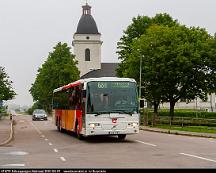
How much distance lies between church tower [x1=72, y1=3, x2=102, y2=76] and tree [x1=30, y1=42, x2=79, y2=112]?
31240 millimetres

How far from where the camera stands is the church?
423 feet

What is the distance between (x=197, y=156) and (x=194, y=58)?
35693 mm

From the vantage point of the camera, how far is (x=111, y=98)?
25891mm

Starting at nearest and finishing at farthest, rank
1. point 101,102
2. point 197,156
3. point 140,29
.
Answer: point 197,156 < point 101,102 < point 140,29

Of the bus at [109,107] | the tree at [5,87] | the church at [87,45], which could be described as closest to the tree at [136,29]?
the tree at [5,87]

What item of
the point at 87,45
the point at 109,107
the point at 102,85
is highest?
the point at 87,45

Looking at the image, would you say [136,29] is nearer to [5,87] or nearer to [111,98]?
[5,87]

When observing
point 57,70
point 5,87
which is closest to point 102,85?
point 5,87

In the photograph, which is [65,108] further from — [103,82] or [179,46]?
[179,46]

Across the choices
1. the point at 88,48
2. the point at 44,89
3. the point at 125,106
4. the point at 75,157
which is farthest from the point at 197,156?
the point at 88,48

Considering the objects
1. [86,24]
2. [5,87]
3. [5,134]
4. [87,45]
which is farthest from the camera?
[86,24]

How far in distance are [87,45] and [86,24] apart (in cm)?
524

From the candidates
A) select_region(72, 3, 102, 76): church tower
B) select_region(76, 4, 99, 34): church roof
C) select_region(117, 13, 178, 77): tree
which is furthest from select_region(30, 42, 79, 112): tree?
select_region(76, 4, 99, 34): church roof

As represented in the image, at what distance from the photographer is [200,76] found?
53.8 metres
